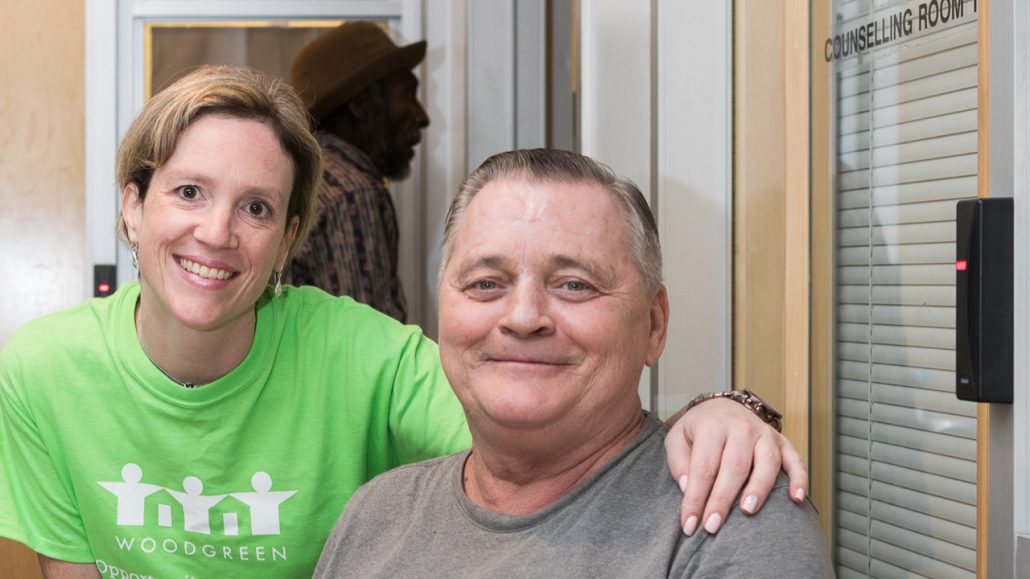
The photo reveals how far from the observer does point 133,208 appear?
1709 mm

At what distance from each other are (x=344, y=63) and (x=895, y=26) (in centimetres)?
203

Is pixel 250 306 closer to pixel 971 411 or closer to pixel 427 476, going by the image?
pixel 427 476

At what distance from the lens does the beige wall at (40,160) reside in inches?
146

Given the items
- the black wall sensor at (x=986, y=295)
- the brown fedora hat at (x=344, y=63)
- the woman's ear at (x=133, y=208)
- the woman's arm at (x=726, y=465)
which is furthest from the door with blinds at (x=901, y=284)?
the brown fedora hat at (x=344, y=63)

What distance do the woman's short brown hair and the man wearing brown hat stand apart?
3.15 ft

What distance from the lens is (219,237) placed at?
62.3 inches

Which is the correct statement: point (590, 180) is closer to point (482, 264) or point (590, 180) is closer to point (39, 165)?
point (482, 264)

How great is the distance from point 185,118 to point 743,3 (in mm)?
895

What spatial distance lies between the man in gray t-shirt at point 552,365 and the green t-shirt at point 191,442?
1.43 ft

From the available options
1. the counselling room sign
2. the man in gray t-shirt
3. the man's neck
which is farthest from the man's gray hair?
the counselling room sign

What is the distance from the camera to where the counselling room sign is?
1247 mm

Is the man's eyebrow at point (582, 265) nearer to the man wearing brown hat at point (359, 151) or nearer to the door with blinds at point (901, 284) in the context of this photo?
the door with blinds at point (901, 284)

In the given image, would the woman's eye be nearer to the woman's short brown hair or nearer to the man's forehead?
the woman's short brown hair

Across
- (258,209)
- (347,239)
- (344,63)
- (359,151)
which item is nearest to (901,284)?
(258,209)
